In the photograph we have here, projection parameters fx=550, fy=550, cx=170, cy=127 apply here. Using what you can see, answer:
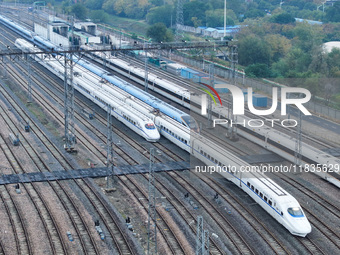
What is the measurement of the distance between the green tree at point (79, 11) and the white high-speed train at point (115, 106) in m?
74.5

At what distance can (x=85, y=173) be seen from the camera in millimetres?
46875

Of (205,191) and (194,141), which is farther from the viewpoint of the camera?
(194,141)

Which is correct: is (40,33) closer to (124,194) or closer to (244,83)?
(244,83)

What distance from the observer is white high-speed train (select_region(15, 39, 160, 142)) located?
5491 cm

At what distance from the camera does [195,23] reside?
481 feet

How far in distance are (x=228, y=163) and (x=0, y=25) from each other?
116147 mm

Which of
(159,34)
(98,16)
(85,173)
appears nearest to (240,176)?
(85,173)

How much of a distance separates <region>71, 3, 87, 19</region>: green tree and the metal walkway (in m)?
111

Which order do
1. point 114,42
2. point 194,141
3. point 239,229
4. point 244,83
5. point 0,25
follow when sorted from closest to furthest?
1. point 239,229
2. point 194,141
3. point 244,83
4. point 114,42
5. point 0,25

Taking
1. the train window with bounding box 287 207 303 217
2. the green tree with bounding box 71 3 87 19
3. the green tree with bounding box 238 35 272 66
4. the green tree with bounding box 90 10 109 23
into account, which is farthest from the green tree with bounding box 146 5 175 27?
the train window with bounding box 287 207 303 217

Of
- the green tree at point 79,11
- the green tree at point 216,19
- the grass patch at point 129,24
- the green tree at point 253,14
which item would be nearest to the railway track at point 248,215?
the green tree at point 216,19

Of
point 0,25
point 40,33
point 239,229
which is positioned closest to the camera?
point 239,229

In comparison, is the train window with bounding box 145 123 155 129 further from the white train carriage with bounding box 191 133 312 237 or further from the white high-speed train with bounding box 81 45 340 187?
the white train carriage with bounding box 191 133 312 237

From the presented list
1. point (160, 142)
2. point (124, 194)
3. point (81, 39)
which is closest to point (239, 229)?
point (124, 194)
